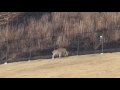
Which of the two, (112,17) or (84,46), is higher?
(112,17)

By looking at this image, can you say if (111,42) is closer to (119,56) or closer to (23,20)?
(119,56)

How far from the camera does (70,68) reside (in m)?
26.5

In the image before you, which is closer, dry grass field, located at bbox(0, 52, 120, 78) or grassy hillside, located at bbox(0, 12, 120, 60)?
dry grass field, located at bbox(0, 52, 120, 78)

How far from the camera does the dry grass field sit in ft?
79.3

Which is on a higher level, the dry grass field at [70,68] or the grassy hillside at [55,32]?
the grassy hillside at [55,32]

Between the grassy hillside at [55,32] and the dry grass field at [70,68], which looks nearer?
the dry grass field at [70,68]

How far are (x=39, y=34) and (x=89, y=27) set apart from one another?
5608mm

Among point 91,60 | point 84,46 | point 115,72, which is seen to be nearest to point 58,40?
point 84,46

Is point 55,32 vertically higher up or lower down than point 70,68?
higher up

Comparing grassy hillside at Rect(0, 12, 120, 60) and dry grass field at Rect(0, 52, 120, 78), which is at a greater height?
grassy hillside at Rect(0, 12, 120, 60)

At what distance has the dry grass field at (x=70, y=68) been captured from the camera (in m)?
24.2

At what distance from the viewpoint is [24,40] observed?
128 feet

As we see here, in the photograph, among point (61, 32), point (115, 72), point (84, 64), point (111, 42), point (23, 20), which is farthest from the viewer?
point (23, 20)

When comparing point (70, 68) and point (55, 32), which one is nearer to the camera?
→ point (70, 68)
